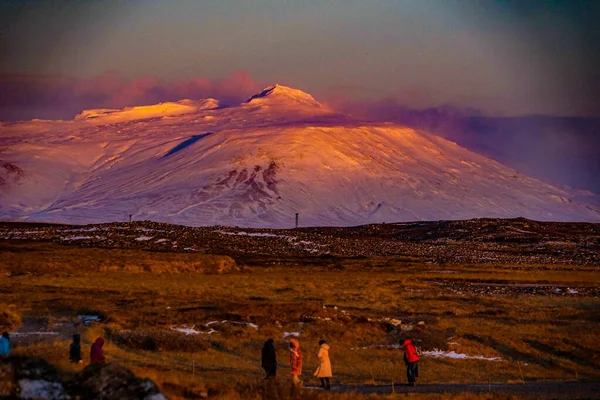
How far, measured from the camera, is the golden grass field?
3409 cm

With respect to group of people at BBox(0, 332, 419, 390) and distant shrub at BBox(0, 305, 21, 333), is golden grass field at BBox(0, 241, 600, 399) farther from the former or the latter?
group of people at BBox(0, 332, 419, 390)

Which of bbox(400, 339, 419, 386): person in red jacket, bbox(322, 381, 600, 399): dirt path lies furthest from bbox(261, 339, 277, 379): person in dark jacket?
bbox(400, 339, 419, 386): person in red jacket

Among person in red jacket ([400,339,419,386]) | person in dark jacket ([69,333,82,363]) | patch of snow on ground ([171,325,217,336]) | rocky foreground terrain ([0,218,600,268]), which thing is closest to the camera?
person in dark jacket ([69,333,82,363])

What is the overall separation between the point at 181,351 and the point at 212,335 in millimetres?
5526

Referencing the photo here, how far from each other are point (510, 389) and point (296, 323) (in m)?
18.2

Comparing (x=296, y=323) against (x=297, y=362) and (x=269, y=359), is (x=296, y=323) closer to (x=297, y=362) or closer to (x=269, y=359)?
(x=269, y=359)

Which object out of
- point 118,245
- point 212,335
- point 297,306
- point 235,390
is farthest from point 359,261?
point 235,390

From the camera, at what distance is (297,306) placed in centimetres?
5212

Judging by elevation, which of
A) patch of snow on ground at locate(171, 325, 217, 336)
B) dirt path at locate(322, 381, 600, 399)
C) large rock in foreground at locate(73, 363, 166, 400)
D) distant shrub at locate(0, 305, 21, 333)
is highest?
large rock in foreground at locate(73, 363, 166, 400)

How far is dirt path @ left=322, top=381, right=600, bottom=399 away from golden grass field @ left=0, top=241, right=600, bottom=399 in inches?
69.2

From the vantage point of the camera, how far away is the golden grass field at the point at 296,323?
34094 millimetres

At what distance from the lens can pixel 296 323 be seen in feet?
153

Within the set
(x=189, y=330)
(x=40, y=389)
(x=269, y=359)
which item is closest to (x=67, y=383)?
(x=40, y=389)

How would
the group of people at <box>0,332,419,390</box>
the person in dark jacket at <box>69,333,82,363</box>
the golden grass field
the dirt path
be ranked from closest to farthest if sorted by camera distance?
the group of people at <box>0,332,419,390</box>
the dirt path
the person in dark jacket at <box>69,333,82,363</box>
the golden grass field
